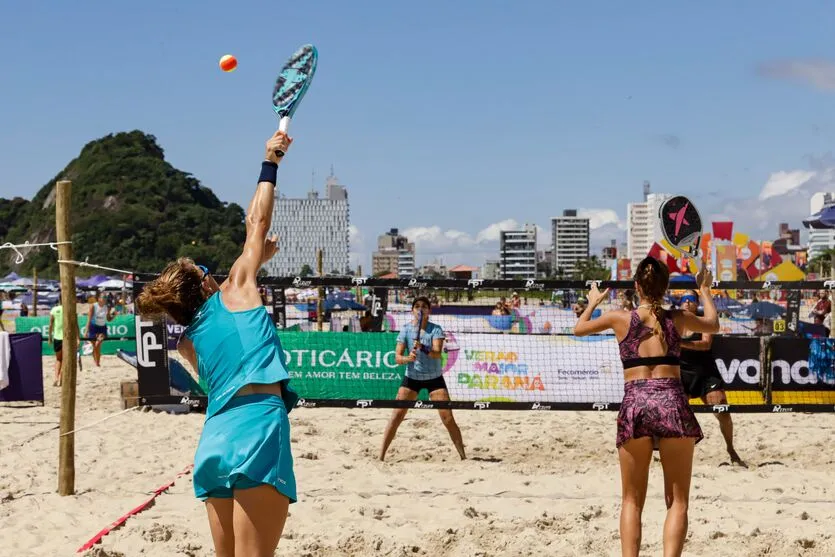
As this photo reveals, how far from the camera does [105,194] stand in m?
157

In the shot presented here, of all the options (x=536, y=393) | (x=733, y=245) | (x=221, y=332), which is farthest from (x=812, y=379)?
(x=733, y=245)

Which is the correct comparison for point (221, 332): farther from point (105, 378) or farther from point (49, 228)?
point (49, 228)

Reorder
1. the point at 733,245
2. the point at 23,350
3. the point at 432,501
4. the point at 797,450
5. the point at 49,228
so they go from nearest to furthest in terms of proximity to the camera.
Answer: the point at 432,501, the point at 797,450, the point at 23,350, the point at 733,245, the point at 49,228

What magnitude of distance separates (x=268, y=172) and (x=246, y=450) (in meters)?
0.99

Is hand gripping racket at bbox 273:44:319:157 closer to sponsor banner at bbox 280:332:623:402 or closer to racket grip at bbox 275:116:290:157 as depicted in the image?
racket grip at bbox 275:116:290:157

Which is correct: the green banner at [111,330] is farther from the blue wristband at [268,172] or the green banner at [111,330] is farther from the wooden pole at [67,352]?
the blue wristband at [268,172]

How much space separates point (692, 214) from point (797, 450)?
431cm

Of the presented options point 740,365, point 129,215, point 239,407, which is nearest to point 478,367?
point 740,365

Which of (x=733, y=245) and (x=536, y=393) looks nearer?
(x=536, y=393)

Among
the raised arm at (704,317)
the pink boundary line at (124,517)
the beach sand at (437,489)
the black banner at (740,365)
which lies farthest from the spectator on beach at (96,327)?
the raised arm at (704,317)

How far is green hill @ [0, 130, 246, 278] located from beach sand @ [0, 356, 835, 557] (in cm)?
12424

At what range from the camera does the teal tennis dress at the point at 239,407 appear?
2.92 meters

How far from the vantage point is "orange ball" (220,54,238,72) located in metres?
4.25

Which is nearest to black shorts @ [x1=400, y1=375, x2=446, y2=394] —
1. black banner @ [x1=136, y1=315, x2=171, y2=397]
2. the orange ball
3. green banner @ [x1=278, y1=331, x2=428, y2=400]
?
green banner @ [x1=278, y1=331, x2=428, y2=400]
